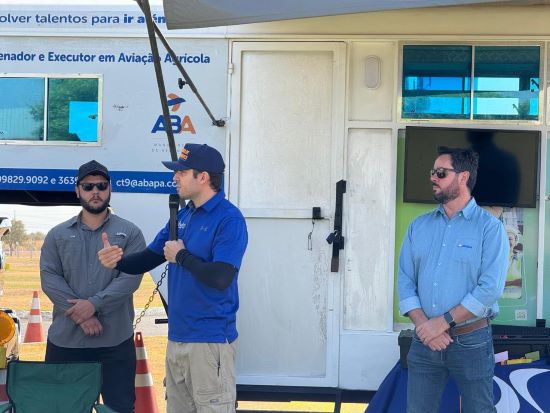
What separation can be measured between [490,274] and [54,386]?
2.39 meters

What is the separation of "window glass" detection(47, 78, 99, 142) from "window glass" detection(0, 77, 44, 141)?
0.08 meters

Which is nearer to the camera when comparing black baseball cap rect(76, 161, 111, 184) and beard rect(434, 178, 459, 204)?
beard rect(434, 178, 459, 204)

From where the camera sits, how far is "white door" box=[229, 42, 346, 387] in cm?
552

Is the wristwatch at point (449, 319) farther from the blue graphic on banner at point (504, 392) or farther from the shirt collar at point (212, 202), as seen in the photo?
the shirt collar at point (212, 202)

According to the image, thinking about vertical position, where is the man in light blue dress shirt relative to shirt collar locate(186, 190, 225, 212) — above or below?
below

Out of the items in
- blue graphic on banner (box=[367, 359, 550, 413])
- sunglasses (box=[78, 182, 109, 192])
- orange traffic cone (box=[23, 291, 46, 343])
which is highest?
sunglasses (box=[78, 182, 109, 192])

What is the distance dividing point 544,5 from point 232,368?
3027 millimetres

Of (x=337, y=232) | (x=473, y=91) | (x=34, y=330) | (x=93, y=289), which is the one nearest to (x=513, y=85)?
(x=473, y=91)

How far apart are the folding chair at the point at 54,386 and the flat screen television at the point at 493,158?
232 cm

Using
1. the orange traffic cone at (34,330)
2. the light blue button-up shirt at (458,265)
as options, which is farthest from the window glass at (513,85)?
the orange traffic cone at (34,330)

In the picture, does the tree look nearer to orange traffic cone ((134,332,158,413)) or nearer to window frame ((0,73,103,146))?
orange traffic cone ((134,332,158,413))

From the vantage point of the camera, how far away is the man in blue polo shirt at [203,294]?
414cm

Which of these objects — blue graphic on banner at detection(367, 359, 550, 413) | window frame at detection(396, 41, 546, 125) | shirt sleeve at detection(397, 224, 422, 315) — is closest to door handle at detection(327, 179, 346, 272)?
window frame at detection(396, 41, 546, 125)

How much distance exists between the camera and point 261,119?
18.4 feet
